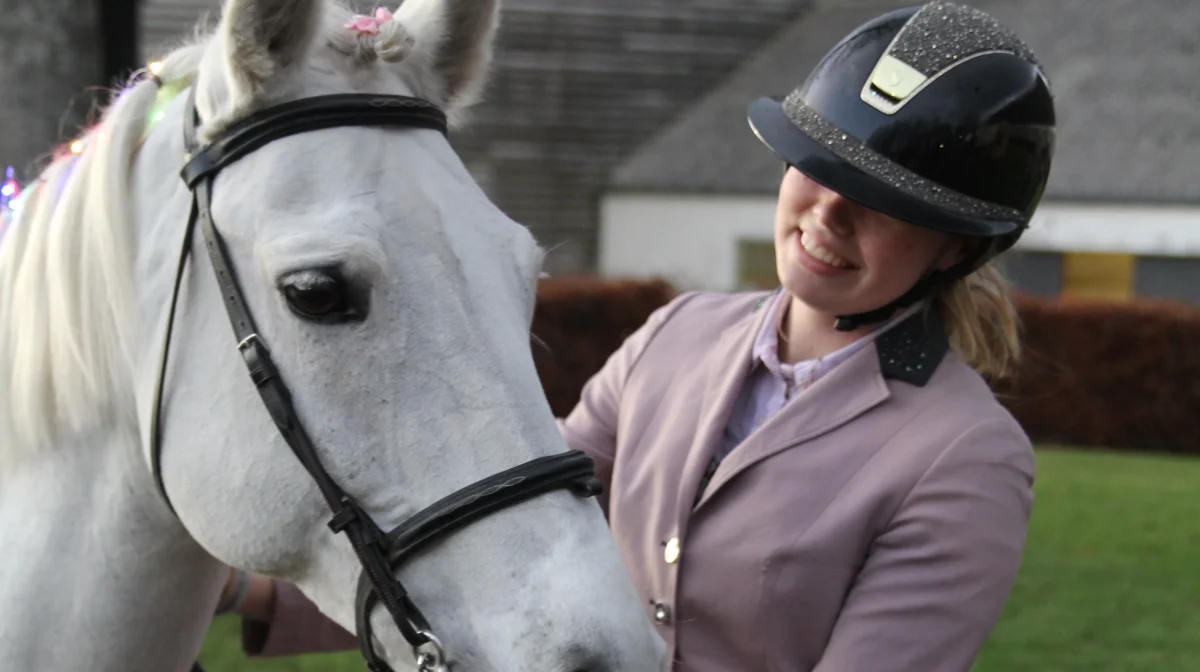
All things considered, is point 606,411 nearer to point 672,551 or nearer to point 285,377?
point 672,551

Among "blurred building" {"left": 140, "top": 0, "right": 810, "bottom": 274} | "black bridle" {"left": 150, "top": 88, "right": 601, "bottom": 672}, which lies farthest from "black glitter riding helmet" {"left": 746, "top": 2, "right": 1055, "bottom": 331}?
"blurred building" {"left": 140, "top": 0, "right": 810, "bottom": 274}

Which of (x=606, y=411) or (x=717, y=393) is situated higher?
(x=717, y=393)

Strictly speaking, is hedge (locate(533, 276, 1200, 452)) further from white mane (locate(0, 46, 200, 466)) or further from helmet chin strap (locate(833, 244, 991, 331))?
white mane (locate(0, 46, 200, 466))

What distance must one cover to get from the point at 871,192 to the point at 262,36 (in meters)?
0.95

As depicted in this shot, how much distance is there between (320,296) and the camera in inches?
64.2

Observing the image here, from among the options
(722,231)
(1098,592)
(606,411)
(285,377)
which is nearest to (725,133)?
(722,231)

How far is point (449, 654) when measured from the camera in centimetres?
158

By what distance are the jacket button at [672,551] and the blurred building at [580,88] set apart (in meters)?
14.9

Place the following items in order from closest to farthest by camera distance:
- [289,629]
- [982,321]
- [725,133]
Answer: [982,321] < [289,629] < [725,133]

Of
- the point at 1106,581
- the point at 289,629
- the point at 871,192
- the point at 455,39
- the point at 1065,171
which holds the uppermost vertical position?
the point at 455,39

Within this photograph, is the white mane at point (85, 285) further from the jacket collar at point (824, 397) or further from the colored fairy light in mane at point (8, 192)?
the jacket collar at point (824, 397)

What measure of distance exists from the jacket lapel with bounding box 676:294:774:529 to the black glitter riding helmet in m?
0.26

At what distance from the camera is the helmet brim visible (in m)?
1.92

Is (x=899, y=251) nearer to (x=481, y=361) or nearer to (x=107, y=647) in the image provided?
(x=481, y=361)
